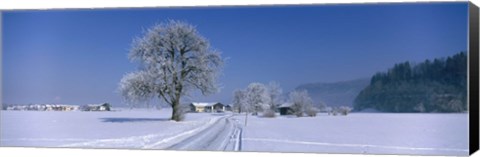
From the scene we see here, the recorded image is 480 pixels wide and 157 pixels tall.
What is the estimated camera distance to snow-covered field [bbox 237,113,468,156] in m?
12.9

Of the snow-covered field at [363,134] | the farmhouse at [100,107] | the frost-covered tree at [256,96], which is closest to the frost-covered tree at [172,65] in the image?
the farmhouse at [100,107]

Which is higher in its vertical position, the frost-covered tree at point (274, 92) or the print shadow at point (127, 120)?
the frost-covered tree at point (274, 92)

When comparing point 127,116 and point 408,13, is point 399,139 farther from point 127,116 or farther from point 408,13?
point 127,116

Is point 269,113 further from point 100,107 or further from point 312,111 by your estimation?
point 100,107

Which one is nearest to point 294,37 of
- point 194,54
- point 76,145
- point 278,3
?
point 278,3

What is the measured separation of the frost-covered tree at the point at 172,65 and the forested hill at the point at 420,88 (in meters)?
2.48

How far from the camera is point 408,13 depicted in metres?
13.0

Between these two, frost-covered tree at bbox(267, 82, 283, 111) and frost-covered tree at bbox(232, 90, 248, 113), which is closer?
frost-covered tree at bbox(267, 82, 283, 111)

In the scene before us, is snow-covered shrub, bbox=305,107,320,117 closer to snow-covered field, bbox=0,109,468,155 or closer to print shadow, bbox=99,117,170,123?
snow-covered field, bbox=0,109,468,155

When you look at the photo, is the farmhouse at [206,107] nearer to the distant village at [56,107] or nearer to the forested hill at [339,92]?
the distant village at [56,107]

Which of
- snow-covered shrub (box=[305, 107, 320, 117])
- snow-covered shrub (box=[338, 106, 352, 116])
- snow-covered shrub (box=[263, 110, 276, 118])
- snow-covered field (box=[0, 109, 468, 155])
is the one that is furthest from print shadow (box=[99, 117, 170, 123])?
snow-covered shrub (box=[338, 106, 352, 116])

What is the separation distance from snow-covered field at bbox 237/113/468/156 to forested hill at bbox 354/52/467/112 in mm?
139

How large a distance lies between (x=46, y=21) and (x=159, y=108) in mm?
2342

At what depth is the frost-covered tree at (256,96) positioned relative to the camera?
13930 mm
